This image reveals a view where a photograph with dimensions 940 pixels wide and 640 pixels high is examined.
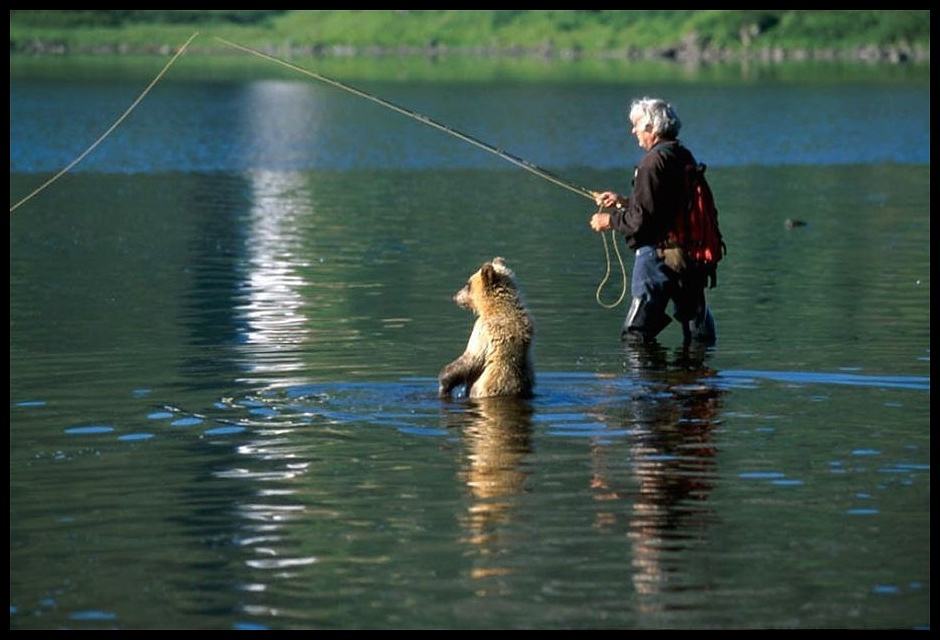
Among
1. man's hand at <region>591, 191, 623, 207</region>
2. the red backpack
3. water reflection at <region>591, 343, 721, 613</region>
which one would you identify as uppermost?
man's hand at <region>591, 191, 623, 207</region>

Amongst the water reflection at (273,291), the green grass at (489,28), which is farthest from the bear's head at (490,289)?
the green grass at (489,28)

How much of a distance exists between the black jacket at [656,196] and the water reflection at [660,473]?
1.26 m

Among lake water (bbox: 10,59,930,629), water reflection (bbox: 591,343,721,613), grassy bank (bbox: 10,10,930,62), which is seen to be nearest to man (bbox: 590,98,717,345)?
lake water (bbox: 10,59,930,629)

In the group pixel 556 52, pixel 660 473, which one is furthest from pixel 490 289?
pixel 556 52

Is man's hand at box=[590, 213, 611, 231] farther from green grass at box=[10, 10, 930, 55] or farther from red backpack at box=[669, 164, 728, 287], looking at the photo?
green grass at box=[10, 10, 930, 55]

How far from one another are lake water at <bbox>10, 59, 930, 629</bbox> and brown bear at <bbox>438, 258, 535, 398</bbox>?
187 millimetres

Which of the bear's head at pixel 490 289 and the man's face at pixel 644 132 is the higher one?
the man's face at pixel 644 132

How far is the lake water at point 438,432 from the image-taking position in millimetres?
9008

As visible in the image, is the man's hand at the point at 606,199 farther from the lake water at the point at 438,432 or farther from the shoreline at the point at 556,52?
the shoreline at the point at 556,52

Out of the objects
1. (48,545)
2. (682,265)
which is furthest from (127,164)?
(48,545)

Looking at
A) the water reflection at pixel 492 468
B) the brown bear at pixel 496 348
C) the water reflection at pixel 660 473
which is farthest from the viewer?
the brown bear at pixel 496 348

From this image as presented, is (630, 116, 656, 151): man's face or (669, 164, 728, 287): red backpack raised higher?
(630, 116, 656, 151): man's face

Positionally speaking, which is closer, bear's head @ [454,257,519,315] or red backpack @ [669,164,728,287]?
bear's head @ [454,257,519,315]

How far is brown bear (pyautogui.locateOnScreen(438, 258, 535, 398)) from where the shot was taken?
13312mm
